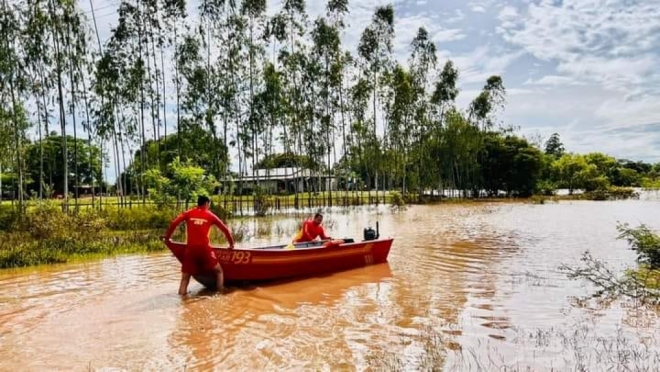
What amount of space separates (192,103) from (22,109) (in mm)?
9875

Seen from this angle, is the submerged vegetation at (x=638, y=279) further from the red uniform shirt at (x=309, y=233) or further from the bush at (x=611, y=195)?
the bush at (x=611, y=195)

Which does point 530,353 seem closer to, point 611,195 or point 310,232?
point 310,232

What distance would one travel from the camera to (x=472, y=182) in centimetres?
5797

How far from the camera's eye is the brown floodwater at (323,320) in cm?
620

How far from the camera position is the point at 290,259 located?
10750 millimetres

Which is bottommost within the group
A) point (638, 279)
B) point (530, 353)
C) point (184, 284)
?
point (530, 353)

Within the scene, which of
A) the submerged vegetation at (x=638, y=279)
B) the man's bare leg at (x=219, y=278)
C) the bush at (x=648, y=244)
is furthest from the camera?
the bush at (x=648, y=244)

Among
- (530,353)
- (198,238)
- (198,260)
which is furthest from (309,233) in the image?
(530,353)

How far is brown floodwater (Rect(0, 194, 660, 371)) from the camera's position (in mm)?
6195

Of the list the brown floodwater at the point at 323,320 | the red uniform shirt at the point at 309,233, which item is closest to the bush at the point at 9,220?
the brown floodwater at the point at 323,320

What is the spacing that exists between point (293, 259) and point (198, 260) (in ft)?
7.46

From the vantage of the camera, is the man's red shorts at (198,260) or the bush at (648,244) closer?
the man's red shorts at (198,260)

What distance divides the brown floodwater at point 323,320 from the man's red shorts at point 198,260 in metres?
0.53

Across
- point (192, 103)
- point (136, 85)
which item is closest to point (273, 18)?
point (192, 103)
